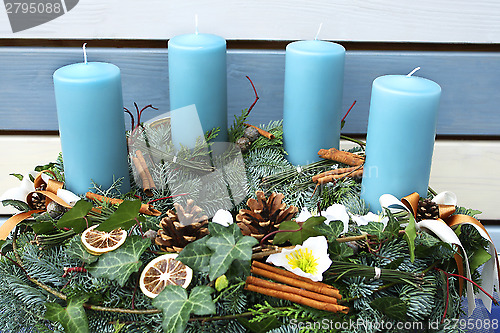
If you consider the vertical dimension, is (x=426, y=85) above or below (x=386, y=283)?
above

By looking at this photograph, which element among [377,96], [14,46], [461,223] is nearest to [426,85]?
[377,96]

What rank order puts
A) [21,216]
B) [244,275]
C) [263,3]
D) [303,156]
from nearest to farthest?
1. [244,275]
2. [21,216]
3. [303,156]
4. [263,3]

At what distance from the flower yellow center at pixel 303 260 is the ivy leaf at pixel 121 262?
0.16 m

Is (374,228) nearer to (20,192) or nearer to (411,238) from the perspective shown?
(411,238)

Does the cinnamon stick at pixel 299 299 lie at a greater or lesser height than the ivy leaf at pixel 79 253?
lesser

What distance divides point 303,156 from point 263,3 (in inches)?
12.2

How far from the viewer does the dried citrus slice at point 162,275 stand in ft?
1.48

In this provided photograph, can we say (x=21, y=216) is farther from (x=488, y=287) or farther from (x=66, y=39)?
(x=488, y=287)

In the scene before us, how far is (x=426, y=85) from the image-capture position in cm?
53

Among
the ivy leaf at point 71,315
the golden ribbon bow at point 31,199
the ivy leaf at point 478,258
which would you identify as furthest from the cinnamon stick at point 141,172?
the ivy leaf at point 478,258

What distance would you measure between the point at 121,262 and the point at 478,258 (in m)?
0.42

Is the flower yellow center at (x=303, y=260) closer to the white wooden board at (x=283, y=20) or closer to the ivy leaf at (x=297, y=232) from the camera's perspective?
the ivy leaf at (x=297, y=232)

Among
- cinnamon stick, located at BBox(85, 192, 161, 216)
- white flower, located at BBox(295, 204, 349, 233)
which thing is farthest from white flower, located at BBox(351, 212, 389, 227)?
cinnamon stick, located at BBox(85, 192, 161, 216)

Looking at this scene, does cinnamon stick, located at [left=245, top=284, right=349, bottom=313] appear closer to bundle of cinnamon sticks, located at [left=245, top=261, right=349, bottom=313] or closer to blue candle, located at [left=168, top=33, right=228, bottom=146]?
bundle of cinnamon sticks, located at [left=245, top=261, right=349, bottom=313]
